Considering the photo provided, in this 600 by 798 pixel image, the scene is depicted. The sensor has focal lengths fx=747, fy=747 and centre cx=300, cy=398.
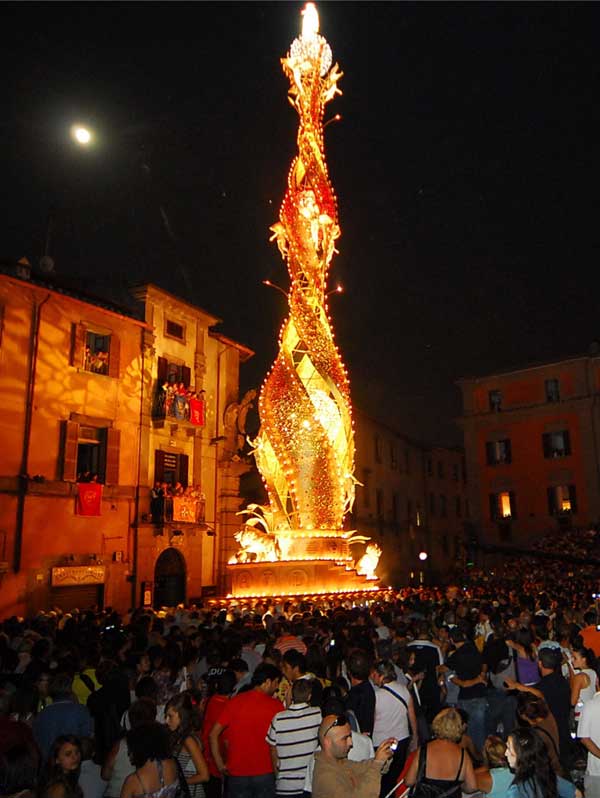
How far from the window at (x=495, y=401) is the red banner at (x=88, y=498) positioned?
86.5ft

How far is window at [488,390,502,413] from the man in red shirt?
128 ft

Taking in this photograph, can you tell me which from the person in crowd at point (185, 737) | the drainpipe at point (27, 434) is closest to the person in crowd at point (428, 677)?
the person in crowd at point (185, 737)

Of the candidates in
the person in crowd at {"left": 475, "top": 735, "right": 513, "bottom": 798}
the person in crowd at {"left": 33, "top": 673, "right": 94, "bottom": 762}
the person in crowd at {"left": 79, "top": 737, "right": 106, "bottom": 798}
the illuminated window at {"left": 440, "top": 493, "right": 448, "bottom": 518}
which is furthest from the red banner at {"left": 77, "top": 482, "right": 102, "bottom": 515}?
the illuminated window at {"left": 440, "top": 493, "right": 448, "bottom": 518}

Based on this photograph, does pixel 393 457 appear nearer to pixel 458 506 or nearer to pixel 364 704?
pixel 458 506

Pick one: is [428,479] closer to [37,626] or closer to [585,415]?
[585,415]

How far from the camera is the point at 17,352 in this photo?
2153 cm

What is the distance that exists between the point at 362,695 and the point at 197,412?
22007 millimetres

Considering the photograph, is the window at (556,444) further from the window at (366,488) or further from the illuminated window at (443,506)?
the illuminated window at (443,506)

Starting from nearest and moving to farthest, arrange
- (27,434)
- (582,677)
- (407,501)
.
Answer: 1. (582,677)
2. (27,434)
3. (407,501)

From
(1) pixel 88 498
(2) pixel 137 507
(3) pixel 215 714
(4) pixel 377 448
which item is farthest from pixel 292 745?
(4) pixel 377 448

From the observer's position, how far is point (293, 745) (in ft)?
17.1

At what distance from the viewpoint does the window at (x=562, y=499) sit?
128 feet

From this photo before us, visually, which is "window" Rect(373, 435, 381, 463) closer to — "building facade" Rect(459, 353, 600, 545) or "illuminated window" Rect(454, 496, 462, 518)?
"building facade" Rect(459, 353, 600, 545)

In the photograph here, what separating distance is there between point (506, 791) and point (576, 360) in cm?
3853
